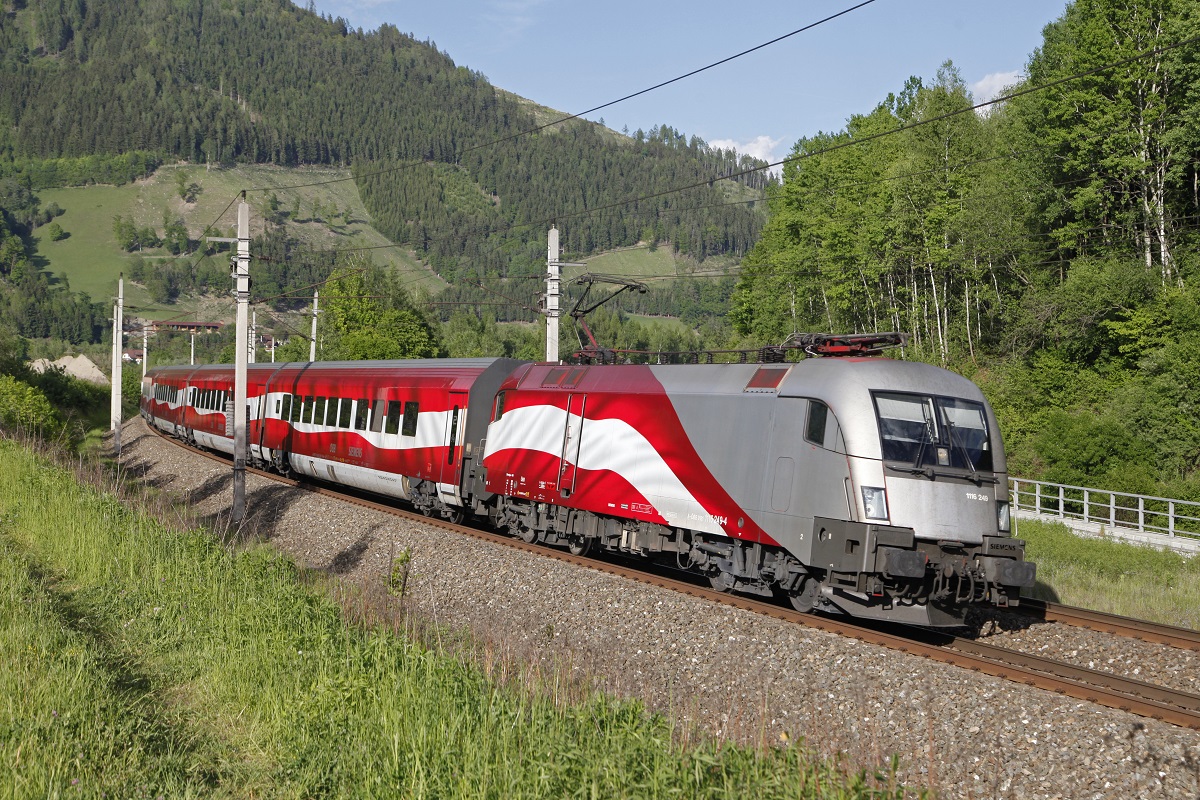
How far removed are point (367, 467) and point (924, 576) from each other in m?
16.1

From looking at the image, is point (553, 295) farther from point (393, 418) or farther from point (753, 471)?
point (753, 471)

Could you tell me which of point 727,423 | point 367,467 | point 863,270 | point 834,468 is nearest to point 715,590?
point 727,423

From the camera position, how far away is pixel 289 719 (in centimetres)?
766

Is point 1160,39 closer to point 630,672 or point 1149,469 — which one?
point 1149,469

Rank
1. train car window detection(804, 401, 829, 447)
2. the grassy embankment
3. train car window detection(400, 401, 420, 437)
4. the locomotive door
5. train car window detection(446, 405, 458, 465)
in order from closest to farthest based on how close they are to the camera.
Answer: the grassy embankment, train car window detection(804, 401, 829, 447), the locomotive door, train car window detection(446, 405, 458, 465), train car window detection(400, 401, 420, 437)

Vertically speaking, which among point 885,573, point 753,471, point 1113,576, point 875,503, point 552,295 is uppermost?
point 552,295

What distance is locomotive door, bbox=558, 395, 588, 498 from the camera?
17.0 metres

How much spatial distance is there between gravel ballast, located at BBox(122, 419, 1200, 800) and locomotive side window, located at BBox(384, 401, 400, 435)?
6.09 metres

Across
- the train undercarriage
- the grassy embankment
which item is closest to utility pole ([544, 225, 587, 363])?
the train undercarriage

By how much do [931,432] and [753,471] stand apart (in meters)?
2.34

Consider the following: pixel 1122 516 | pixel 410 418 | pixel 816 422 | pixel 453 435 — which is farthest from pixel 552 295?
pixel 1122 516

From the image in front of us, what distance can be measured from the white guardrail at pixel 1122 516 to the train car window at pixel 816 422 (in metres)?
12.2

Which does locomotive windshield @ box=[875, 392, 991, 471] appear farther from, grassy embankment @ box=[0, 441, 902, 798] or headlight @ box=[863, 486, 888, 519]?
grassy embankment @ box=[0, 441, 902, 798]

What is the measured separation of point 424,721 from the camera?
6895mm
